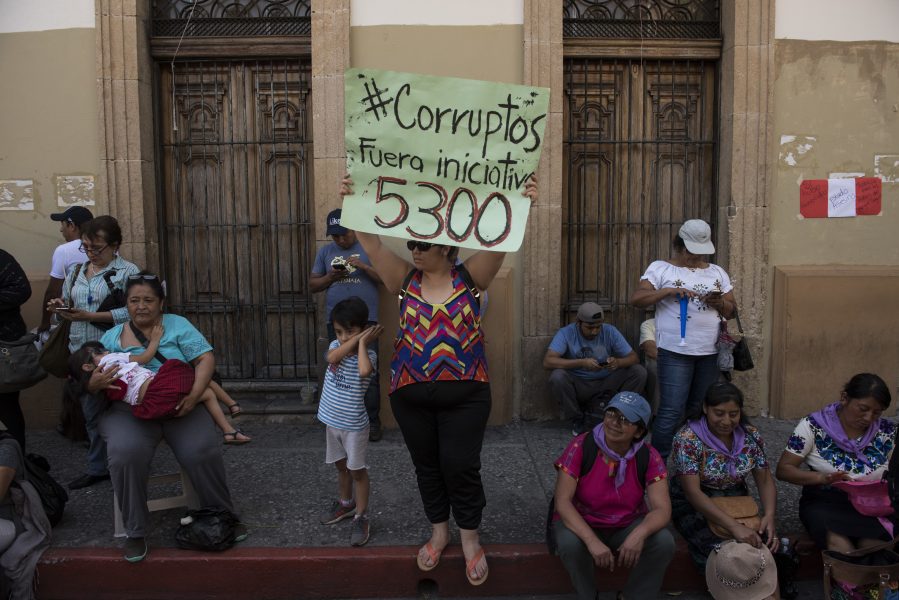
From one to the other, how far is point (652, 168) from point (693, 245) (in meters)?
1.69

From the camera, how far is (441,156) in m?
3.53

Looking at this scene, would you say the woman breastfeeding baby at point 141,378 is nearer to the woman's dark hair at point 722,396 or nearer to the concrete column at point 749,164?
the woman's dark hair at point 722,396

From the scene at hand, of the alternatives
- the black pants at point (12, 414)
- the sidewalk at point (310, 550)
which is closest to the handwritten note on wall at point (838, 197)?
the sidewalk at point (310, 550)

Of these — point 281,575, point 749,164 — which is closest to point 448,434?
point 281,575

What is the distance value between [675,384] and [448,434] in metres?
1.92

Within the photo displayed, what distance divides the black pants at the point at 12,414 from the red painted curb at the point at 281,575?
1.27m

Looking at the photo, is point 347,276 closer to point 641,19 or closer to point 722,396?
point 722,396

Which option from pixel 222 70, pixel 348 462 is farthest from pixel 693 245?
pixel 222 70

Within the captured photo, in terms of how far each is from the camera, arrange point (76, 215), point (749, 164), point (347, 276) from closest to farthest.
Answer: point (76, 215)
point (347, 276)
point (749, 164)

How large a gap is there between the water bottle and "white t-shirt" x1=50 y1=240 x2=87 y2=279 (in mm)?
4704

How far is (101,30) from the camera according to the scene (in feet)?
18.9

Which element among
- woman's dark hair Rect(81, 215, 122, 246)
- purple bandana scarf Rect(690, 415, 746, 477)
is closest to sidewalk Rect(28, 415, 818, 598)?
purple bandana scarf Rect(690, 415, 746, 477)

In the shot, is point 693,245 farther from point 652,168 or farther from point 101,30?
point 101,30

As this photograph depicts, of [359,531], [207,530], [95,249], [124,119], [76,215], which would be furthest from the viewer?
[124,119]
